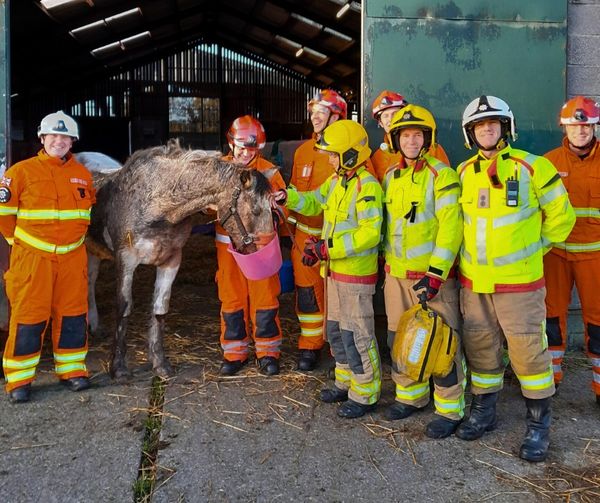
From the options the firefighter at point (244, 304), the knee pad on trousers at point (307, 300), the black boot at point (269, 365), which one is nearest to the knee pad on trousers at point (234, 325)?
the firefighter at point (244, 304)

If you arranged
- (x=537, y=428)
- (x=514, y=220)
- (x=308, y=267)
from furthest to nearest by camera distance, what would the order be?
(x=308, y=267), (x=537, y=428), (x=514, y=220)

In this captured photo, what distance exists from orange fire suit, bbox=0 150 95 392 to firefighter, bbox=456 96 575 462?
9.22 ft

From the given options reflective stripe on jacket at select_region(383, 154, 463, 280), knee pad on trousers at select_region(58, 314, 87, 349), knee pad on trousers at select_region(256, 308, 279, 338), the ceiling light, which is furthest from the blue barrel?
the ceiling light

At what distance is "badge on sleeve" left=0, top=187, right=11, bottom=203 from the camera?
4266mm

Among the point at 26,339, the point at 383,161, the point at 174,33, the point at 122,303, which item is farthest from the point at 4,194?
the point at 174,33

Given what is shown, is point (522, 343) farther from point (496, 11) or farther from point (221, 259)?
point (496, 11)

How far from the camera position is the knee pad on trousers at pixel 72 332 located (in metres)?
4.64

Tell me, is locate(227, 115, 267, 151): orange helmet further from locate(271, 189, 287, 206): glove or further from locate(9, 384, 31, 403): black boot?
locate(9, 384, 31, 403): black boot

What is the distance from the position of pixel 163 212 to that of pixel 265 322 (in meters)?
1.20

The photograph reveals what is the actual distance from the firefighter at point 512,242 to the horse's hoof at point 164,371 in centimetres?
247

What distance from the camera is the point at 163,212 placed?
4750 millimetres

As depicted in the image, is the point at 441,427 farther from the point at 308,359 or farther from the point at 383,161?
the point at 383,161

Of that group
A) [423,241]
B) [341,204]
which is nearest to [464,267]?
[423,241]

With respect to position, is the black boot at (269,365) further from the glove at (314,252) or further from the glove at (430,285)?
the glove at (430,285)
